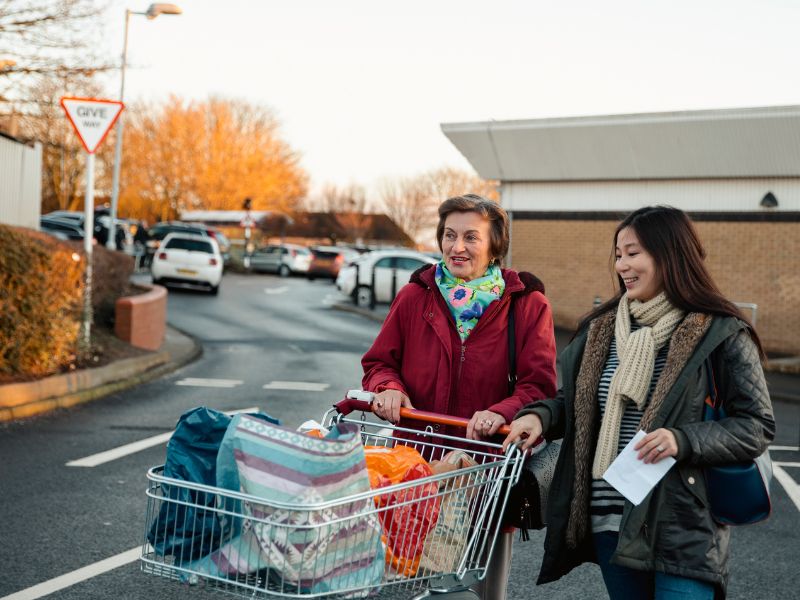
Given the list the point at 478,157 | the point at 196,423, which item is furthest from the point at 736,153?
the point at 196,423

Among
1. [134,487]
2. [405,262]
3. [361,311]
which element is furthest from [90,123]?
[405,262]

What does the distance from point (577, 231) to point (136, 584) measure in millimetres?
21398

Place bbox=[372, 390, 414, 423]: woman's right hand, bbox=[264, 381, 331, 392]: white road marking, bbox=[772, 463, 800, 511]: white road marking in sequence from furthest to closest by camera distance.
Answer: bbox=[264, 381, 331, 392]: white road marking
bbox=[772, 463, 800, 511]: white road marking
bbox=[372, 390, 414, 423]: woman's right hand

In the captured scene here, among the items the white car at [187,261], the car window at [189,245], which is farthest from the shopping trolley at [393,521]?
the car window at [189,245]

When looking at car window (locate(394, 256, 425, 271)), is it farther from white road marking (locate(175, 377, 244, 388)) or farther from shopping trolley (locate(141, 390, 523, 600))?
shopping trolley (locate(141, 390, 523, 600))

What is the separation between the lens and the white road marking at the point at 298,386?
43.5 feet

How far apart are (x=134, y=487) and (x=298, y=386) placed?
20.0 feet

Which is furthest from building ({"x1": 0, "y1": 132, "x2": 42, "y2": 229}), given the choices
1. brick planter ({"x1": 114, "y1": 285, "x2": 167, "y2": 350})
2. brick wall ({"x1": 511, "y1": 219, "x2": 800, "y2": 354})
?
brick wall ({"x1": 511, "y1": 219, "x2": 800, "y2": 354})

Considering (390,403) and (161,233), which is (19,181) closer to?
(390,403)

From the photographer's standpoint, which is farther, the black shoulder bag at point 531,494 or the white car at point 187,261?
the white car at point 187,261

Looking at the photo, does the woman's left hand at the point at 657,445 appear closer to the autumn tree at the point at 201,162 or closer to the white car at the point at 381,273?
the white car at the point at 381,273

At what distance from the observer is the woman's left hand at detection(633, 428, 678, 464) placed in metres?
2.91

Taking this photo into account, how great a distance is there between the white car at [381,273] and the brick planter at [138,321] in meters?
11.7

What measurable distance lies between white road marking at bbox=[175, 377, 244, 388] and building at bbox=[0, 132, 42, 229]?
9.96 meters
